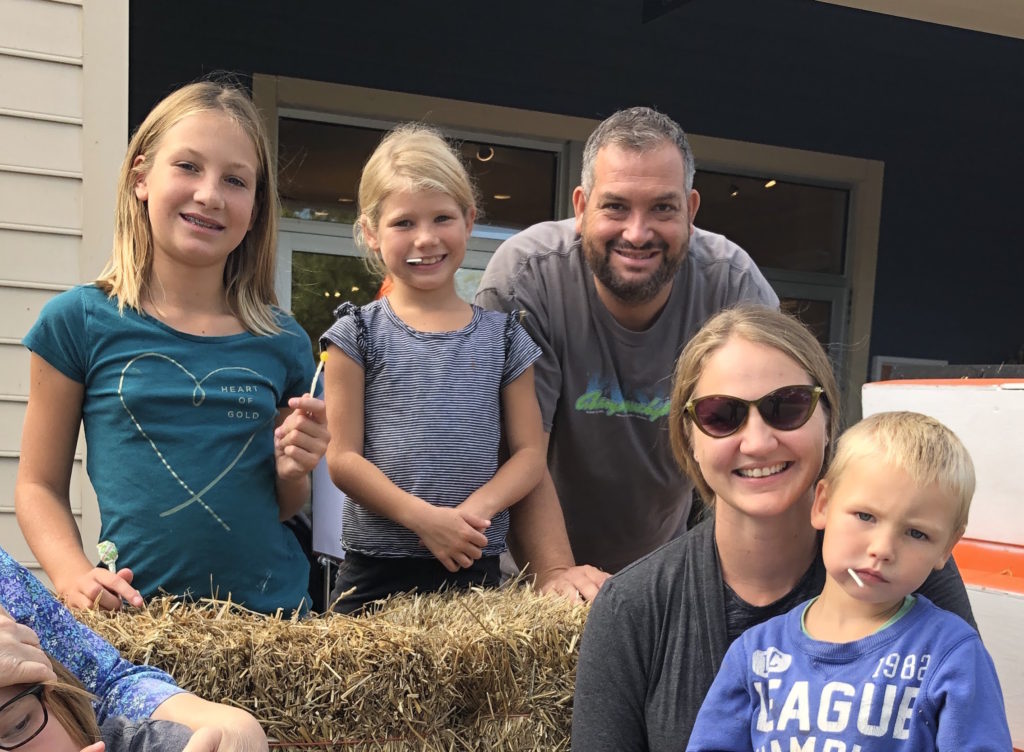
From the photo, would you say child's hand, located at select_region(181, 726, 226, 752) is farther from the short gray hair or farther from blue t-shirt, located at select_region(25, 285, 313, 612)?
the short gray hair

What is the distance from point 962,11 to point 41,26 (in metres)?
5.09

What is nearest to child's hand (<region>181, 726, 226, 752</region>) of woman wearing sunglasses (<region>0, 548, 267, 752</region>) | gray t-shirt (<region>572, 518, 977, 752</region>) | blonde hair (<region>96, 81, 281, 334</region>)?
woman wearing sunglasses (<region>0, 548, 267, 752</region>)

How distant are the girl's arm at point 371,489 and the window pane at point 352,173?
11.5 feet

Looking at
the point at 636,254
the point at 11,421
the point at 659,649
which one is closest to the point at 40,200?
the point at 11,421

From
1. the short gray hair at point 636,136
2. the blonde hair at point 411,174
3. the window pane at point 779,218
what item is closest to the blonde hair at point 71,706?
the blonde hair at point 411,174

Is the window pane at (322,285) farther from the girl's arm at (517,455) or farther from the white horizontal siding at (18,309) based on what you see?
the girl's arm at (517,455)

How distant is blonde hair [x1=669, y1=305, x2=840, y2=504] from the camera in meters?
1.63

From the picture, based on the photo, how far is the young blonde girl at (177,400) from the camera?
77.3 inches

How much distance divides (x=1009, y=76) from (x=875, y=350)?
2.38m

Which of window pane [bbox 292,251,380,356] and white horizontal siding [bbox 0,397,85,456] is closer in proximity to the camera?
white horizontal siding [bbox 0,397,85,456]

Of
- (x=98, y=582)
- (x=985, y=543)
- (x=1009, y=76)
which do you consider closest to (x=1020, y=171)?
(x=1009, y=76)

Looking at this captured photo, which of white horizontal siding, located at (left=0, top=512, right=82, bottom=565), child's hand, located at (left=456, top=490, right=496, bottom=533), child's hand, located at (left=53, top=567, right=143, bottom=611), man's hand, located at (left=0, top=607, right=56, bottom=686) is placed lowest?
white horizontal siding, located at (left=0, top=512, right=82, bottom=565)

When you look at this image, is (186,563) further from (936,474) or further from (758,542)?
(936,474)

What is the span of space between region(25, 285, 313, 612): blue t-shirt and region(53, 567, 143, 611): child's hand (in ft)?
0.56
